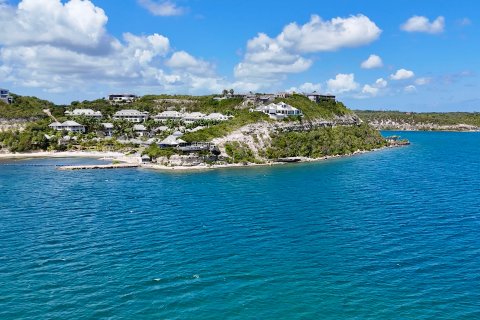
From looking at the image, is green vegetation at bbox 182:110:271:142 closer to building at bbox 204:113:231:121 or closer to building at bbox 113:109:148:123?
building at bbox 204:113:231:121

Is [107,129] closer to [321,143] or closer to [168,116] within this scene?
[168,116]

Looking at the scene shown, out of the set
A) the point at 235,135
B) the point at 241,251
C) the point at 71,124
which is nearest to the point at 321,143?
the point at 235,135

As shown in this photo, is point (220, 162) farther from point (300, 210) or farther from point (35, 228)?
point (35, 228)

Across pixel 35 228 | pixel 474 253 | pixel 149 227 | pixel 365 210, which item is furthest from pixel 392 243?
pixel 35 228

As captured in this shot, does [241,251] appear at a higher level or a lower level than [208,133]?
lower

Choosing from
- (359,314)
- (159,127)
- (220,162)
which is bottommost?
(359,314)

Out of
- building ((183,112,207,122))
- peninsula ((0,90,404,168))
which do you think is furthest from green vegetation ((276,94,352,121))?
building ((183,112,207,122))

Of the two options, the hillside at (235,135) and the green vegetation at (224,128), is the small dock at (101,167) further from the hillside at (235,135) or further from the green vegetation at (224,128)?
the green vegetation at (224,128)
